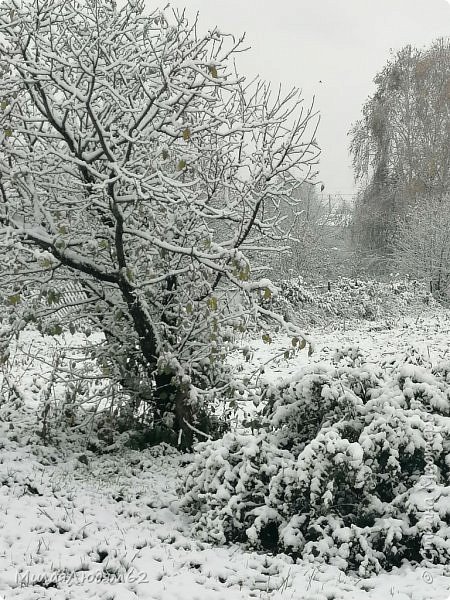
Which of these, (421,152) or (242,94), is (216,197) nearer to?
(242,94)

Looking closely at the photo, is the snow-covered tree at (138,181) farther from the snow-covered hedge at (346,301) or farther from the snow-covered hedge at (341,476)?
the snow-covered hedge at (346,301)

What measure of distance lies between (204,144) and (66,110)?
5.25 ft

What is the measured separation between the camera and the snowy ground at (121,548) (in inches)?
149

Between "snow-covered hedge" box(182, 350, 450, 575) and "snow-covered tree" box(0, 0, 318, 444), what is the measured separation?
3.24ft

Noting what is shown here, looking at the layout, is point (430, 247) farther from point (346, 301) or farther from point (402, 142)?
point (402, 142)

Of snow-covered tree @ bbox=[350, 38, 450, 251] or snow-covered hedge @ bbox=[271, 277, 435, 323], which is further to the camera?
snow-covered tree @ bbox=[350, 38, 450, 251]

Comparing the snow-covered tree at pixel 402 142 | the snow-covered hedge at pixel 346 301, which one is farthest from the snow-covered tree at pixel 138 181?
the snow-covered tree at pixel 402 142

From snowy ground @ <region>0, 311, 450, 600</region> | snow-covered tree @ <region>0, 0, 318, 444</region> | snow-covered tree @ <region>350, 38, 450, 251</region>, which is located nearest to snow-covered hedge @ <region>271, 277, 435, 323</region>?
snow-covered tree @ <region>350, 38, 450, 251</region>

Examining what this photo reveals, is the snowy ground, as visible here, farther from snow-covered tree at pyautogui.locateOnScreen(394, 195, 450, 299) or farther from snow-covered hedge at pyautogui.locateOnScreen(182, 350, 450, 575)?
snow-covered tree at pyautogui.locateOnScreen(394, 195, 450, 299)

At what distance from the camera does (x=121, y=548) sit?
4.39 metres

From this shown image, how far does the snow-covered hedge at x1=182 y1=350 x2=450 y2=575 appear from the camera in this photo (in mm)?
4391

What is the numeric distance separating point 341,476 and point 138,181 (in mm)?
2901

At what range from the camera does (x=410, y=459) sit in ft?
15.6

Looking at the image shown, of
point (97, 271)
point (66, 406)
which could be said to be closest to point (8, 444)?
point (66, 406)
